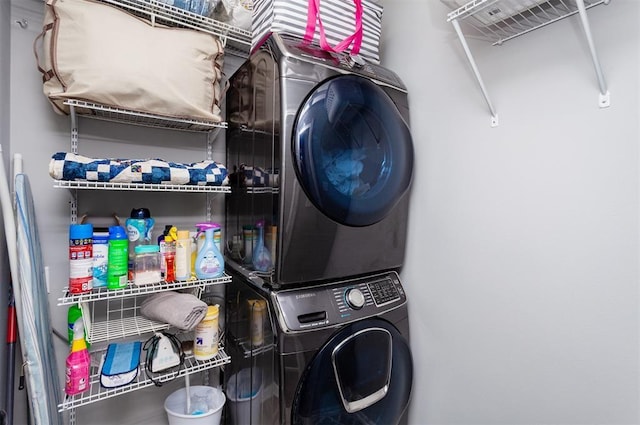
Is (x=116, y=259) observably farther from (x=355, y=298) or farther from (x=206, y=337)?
(x=355, y=298)

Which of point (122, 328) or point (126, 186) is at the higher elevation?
point (126, 186)

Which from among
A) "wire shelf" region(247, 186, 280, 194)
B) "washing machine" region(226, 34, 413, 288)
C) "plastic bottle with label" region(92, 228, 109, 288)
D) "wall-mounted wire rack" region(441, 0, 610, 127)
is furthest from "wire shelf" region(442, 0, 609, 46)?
"plastic bottle with label" region(92, 228, 109, 288)

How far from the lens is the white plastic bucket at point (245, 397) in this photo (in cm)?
133

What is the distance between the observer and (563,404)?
40.9 inches

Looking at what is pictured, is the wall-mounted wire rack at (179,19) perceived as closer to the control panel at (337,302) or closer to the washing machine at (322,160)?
the washing machine at (322,160)

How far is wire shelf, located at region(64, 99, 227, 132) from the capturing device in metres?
1.24

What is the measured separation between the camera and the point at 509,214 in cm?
120

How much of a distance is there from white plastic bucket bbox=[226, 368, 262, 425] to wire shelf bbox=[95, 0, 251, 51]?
5.23ft

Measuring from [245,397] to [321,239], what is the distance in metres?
0.85

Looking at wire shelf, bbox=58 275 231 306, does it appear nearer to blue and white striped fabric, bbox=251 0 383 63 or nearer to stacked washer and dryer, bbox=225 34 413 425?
stacked washer and dryer, bbox=225 34 413 425

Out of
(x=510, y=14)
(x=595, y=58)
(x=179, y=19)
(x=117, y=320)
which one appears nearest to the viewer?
(x=595, y=58)

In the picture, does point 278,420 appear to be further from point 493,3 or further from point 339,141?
point 493,3

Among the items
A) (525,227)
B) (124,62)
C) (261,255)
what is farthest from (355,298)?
(124,62)

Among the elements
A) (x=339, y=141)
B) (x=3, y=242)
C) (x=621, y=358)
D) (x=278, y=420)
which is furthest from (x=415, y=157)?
(x=3, y=242)
